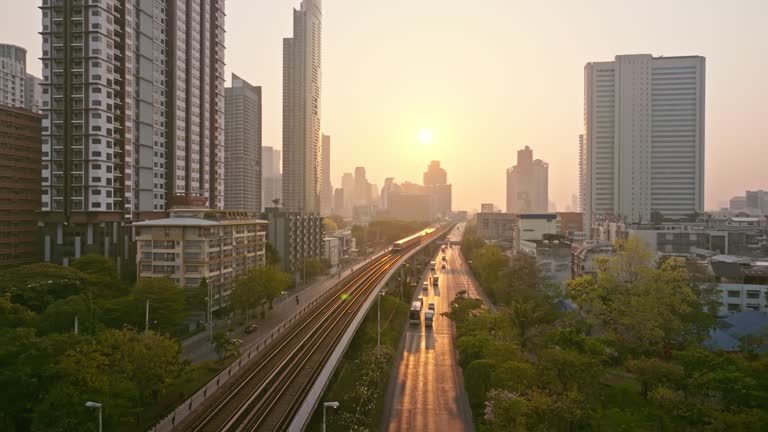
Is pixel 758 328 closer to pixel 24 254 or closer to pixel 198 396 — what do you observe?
pixel 198 396

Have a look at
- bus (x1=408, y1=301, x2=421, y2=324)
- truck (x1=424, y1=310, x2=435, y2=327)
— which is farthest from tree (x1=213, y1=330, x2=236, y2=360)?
truck (x1=424, y1=310, x2=435, y2=327)

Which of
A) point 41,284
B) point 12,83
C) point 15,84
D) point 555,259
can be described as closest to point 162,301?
point 41,284

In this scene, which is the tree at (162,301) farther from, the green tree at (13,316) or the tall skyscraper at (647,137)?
the tall skyscraper at (647,137)

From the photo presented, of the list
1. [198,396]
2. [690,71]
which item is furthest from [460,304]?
[690,71]

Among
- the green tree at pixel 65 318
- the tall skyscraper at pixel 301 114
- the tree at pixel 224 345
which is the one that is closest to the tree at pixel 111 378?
the tree at pixel 224 345

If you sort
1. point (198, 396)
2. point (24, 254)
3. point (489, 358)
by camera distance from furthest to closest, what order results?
1. point (24, 254)
2. point (489, 358)
3. point (198, 396)

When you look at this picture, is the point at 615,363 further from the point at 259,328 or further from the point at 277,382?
the point at 259,328

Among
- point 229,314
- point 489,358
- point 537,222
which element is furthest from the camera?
point 537,222
